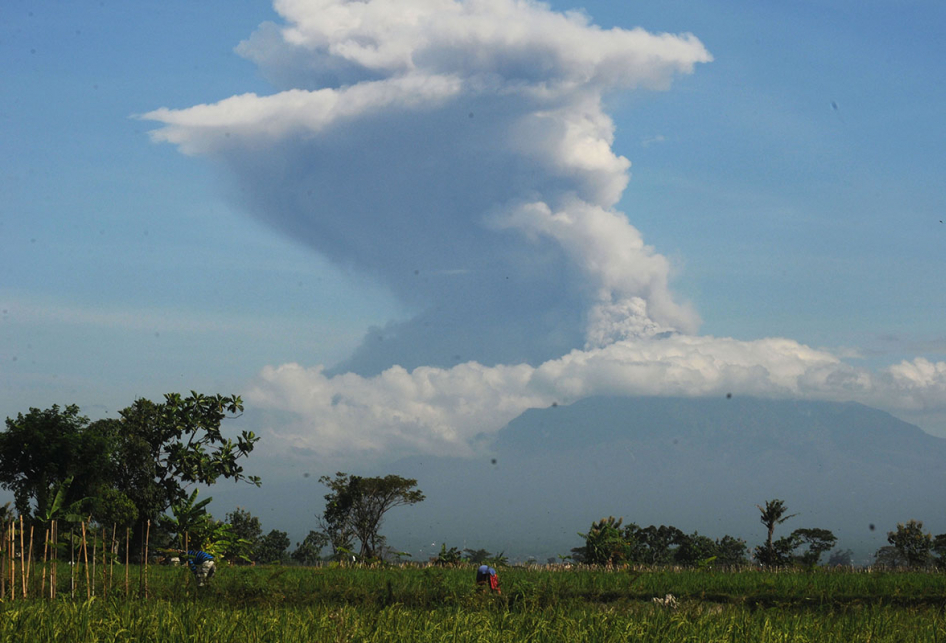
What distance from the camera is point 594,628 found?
30.8ft

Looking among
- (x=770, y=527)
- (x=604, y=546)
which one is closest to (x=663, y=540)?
(x=770, y=527)

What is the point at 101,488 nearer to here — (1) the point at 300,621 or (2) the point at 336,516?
(2) the point at 336,516

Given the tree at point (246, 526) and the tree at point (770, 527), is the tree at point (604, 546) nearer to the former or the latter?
the tree at point (770, 527)

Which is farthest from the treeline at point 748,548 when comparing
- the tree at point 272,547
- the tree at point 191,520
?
the tree at point 272,547

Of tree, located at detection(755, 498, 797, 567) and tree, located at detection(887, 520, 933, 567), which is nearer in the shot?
tree, located at detection(755, 498, 797, 567)

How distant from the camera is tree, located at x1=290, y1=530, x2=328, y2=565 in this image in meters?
70.9

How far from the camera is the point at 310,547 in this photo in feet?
236

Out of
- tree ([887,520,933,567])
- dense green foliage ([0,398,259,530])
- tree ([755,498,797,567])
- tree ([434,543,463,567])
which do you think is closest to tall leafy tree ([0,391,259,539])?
dense green foliage ([0,398,259,530])

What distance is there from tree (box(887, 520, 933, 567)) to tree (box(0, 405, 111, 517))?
Answer: 52.4 m

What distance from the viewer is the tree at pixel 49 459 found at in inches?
1702

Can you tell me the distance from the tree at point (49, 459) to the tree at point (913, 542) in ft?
172

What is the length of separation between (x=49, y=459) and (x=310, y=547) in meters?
32.3

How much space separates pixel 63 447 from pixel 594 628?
137 ft

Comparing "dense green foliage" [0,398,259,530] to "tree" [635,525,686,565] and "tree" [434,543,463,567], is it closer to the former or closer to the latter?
"tree" [434,543,463,567]
